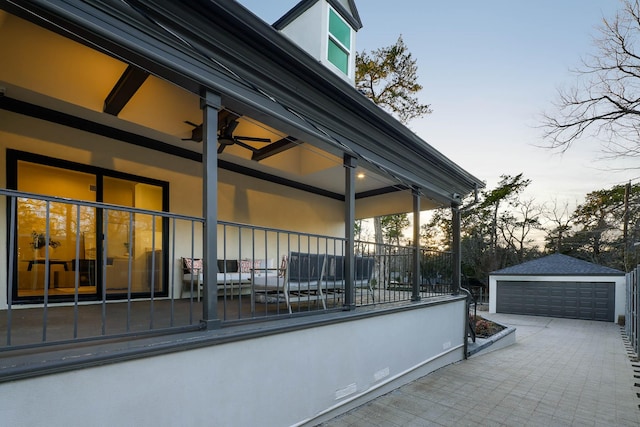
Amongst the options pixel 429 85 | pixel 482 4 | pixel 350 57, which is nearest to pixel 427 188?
pixel 350 57

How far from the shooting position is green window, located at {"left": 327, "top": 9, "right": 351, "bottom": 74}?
5957mm

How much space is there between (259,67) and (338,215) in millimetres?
5711

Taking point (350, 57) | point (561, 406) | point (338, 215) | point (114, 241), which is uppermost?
point (350, 57)

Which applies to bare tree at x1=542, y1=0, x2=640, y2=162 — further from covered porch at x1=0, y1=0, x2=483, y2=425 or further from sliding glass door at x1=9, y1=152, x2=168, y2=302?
sliding glass door at x1=9, y1=152, x2=168, y2=302

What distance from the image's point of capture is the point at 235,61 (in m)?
2.87

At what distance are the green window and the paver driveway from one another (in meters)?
5.62

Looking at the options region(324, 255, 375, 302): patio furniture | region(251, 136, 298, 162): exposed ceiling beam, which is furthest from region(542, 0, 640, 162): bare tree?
region(251, 136, 298, 162): exposed ceiling beam

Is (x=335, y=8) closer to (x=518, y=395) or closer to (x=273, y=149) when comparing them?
(x=273, y=149)

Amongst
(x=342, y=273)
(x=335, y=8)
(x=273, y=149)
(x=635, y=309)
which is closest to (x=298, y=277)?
(x=342, y=273)

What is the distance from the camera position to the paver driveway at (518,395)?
359 centimetres

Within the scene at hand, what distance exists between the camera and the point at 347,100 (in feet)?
12.7

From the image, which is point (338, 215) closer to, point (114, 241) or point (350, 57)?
point (350, 57)

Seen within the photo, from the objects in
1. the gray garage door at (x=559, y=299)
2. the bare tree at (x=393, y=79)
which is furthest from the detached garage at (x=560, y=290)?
the bare tree at (x=393, y=79)

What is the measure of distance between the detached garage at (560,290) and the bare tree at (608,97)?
6914 millimetres
